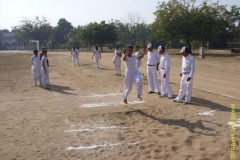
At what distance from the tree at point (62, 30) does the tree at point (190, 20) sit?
241 ft

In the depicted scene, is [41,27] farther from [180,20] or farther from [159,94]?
[159,94]

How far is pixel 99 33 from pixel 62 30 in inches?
2429

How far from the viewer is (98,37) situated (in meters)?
57.2

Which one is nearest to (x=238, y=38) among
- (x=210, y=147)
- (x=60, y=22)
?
(x=210, y=147)

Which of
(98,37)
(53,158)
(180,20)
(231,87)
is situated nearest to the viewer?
(53,158)

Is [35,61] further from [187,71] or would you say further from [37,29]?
[37,29]

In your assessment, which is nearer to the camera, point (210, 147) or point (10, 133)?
point (210, 147)

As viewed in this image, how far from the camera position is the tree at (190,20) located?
38.3m

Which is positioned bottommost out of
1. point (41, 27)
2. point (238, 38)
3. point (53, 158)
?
point (53, 158)

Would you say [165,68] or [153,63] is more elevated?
[153,63]

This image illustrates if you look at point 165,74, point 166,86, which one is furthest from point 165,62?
point 166,86

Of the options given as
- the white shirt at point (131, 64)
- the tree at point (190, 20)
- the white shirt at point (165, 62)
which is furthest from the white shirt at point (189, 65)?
the tree at point (190, 20)

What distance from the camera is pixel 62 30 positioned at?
4523 inches

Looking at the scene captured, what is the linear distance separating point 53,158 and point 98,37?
53.4m
